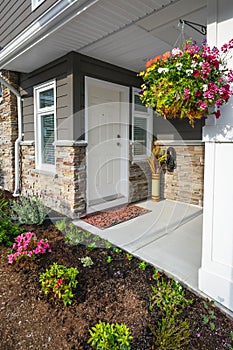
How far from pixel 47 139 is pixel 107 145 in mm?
1078

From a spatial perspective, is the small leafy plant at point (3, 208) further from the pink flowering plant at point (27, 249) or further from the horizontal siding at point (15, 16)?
the horizontal siding at point (15, 16)

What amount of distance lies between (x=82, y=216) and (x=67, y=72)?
215 centimetres

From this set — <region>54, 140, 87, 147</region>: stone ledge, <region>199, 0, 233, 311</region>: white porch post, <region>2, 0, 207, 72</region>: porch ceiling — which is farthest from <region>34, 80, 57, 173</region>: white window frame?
<region>199, 0, 233, 311</region>: white porch post

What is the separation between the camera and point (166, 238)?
9.57 ft

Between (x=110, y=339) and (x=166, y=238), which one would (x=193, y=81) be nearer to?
(x=110, y=339)

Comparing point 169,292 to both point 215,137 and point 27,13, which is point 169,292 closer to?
point 215,137

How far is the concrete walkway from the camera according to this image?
225 centimetres

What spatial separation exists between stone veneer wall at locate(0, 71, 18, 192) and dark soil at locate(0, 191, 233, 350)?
2958mm

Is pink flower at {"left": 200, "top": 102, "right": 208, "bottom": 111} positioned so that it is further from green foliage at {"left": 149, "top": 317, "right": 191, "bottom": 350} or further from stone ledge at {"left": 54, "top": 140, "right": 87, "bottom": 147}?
stone ledge at {"left": 54, "top": 140, "right": 87, "bottom": 147}

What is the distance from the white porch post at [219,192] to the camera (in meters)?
1.62

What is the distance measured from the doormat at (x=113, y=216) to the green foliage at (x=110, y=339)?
1885 mm

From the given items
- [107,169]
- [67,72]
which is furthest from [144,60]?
[107,169]

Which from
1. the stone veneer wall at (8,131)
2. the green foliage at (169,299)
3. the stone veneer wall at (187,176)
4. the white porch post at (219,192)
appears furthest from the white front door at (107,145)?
the white porch post at (219,192)

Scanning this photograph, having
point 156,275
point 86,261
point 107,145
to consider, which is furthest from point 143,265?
point 107,145
